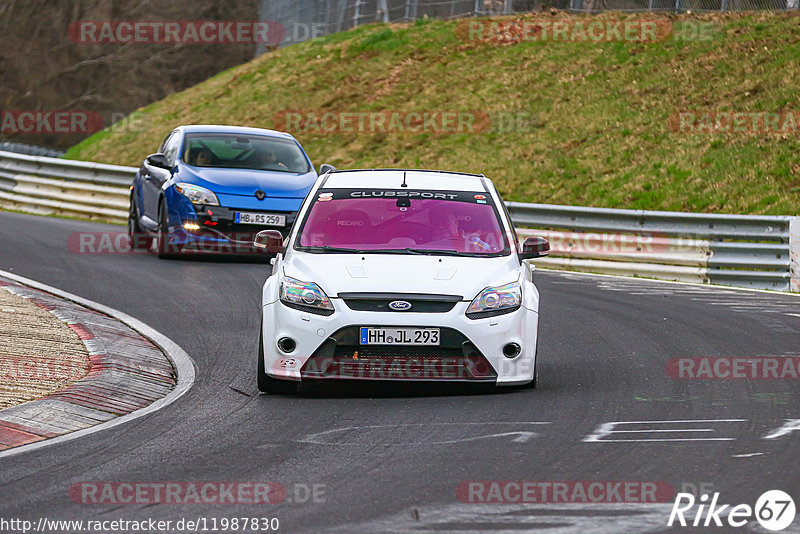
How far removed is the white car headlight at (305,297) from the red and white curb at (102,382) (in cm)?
99

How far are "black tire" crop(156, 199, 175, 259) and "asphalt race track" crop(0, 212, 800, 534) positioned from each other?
4219 mm

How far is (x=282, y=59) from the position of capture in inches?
1534

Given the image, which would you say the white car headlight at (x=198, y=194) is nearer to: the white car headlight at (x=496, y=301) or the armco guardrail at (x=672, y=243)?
the armco guardrail at (x=672, y=243)

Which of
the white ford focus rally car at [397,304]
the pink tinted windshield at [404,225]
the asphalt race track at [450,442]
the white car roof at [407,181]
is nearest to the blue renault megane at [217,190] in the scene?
the asphalt race track at [450,442]

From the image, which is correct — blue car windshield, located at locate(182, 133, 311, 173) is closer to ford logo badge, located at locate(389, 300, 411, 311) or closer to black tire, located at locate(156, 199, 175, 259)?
black tire, located at locate(156, 199, 175, 259)

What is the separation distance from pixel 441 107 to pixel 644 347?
2017 cm

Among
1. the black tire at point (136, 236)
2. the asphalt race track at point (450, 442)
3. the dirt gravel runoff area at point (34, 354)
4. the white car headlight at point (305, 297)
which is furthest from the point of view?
the black tire at point (136, 236)

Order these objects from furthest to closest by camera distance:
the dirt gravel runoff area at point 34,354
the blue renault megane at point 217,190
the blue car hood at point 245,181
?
the blue car hood at point 245,181
the blue renault megane at point 217,190
the dirt gravel runoff area at point 34,354

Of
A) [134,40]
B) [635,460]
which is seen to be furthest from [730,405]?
[134,40]

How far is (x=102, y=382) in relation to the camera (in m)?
8.84

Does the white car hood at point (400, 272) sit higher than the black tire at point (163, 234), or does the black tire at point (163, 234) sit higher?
the white car hood at point (400, 272)

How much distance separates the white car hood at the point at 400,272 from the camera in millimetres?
8586

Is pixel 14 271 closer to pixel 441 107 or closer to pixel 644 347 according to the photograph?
pixel 644 347

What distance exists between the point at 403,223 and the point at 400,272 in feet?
3.03
